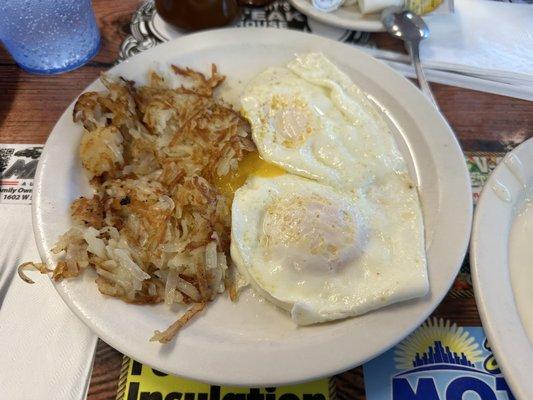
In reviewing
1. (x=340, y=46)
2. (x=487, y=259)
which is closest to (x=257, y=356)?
(x=487, y=259)

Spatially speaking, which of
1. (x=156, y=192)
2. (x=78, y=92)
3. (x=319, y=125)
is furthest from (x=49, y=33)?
(x=319, y=125)

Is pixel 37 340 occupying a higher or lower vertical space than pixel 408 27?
lower

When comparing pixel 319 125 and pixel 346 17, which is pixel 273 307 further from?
pixel 346 17

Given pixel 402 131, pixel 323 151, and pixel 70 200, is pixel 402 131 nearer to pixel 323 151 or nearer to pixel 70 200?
pixel 323 151

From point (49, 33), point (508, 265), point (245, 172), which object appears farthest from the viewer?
point (49, 33)

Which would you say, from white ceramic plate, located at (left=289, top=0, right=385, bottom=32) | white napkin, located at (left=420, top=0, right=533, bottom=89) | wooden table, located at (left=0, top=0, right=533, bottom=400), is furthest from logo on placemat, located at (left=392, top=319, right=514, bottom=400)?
white ceramic plate, located at (left=289, top=0, right=385, bottom=32)

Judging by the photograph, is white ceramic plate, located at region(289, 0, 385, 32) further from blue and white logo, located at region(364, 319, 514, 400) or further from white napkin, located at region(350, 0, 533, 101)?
blue and white logo, located at region(364, 319, 514, 400)
